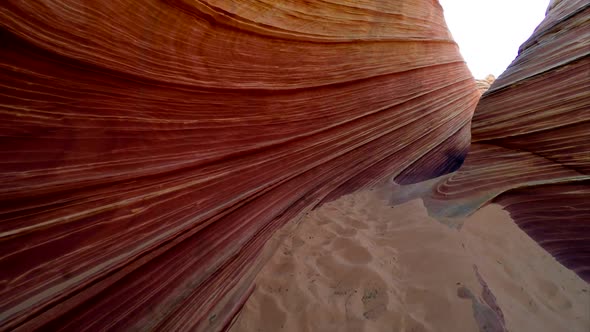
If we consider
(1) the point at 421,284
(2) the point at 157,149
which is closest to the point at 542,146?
(1) the point at 421,284

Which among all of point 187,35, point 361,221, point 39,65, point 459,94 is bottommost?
point 361,221

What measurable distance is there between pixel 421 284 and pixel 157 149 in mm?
1323

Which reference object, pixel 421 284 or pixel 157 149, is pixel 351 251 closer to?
pixel 421 284

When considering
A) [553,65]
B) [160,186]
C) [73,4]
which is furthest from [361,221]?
[73,4]

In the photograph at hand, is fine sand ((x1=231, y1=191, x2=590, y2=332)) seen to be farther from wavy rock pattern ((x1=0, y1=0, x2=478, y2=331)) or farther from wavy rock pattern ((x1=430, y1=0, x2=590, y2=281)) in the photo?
wavy rock pattern ((x1=0, y1=0, x2=478, y2=331))

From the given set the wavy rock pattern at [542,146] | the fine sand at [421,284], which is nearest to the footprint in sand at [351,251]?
the fine sand at [421,284]

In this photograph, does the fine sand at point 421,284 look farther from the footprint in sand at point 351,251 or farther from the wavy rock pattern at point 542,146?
the wavy rock pattern at point 542,146

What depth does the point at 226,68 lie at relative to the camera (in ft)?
5.83

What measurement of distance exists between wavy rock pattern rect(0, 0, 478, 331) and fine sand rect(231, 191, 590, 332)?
222mm

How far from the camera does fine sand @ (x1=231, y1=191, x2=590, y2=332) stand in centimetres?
114

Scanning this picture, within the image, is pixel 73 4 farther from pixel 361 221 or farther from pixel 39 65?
pixel 361 221

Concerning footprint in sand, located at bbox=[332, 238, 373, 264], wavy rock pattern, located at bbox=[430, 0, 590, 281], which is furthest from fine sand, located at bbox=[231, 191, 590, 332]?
wavy rock pattern, located at bbox=[430, 0, 590, 281]

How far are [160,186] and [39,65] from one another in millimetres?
624

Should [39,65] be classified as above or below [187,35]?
below
